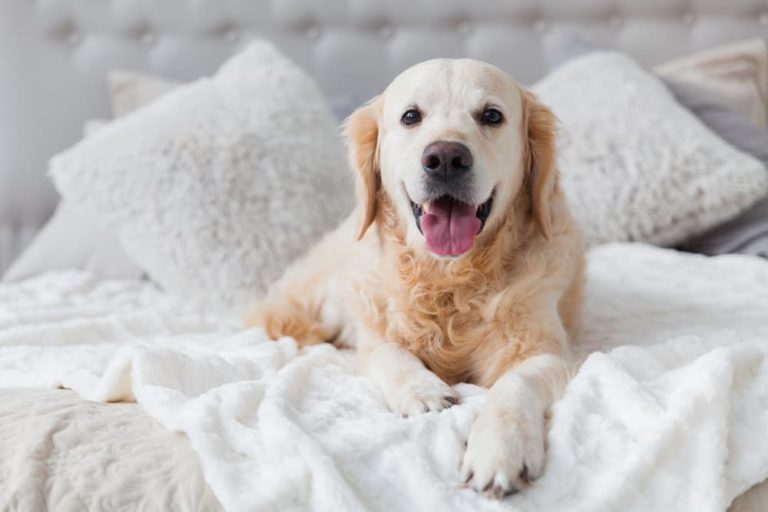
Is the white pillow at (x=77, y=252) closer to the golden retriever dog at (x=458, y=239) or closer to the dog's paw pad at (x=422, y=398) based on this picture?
the golden retriever dog at (x=458, y=239)

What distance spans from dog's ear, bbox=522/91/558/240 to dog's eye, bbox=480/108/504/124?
11cm

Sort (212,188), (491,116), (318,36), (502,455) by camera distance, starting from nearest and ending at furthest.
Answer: (502,455)
(491,116)
(212,188)
(318,36)

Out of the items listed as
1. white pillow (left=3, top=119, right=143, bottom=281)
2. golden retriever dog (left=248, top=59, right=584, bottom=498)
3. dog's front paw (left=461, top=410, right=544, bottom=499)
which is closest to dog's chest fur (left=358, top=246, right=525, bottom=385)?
golden retriever dog (left=248, top=59, right=584, bottom=498)

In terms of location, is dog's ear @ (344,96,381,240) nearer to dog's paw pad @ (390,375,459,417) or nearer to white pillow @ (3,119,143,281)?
dog's paw pad @ (390,375,459,417)

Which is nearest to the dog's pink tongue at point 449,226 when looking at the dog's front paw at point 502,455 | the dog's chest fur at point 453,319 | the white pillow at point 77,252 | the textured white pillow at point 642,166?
the dog's chest fur at point 453,319

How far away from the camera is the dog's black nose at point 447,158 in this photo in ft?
4.61

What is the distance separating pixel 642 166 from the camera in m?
2.40

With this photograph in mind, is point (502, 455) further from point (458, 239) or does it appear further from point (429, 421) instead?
point (458, 239)

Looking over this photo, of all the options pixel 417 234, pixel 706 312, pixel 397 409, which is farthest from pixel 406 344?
pixel 706 312

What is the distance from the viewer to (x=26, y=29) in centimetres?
308

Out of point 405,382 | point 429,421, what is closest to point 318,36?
point 405,382

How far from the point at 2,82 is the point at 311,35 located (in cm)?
110

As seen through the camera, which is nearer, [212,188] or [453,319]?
[453,319]

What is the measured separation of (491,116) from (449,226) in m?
0.22
